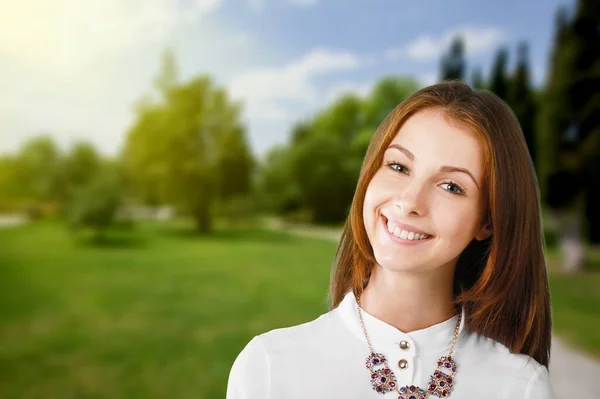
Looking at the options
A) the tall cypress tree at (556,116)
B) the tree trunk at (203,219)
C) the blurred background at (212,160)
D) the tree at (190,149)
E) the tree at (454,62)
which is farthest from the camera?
the tall cypress tree at (556,116)

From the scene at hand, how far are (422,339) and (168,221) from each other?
253 centimetres

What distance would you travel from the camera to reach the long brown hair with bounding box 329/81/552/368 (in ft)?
2.26

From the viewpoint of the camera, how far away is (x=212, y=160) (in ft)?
10.1

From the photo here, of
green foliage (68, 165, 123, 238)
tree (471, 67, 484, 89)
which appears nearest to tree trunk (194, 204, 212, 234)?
green foliage (68, 165, 123, 238)

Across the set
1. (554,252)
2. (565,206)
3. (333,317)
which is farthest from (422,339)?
(554,252)

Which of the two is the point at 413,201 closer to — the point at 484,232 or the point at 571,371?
the point at 484,232

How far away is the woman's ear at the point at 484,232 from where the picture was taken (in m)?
0.72

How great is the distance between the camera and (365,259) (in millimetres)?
773

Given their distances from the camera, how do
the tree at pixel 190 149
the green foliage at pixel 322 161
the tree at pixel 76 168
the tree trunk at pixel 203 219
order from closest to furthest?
1. the tree at pixel 76 168
2. the green foliage at pixel 322 161
3. the tree at pixel 190 149
4. the tree trunk at pixel 203 219

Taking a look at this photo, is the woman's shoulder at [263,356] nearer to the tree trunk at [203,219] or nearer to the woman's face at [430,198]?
the woman's face at [430,198]

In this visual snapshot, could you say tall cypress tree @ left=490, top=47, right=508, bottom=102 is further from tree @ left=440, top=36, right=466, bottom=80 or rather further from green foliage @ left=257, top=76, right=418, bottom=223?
green foliage @ left=257, top=76, right=418, bottom=223

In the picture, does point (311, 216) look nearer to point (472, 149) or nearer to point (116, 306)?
point (116, 306)

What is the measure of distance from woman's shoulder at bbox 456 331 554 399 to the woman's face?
13cm

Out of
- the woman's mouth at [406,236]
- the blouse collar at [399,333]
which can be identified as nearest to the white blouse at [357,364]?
the blouse collar at [399,333]
